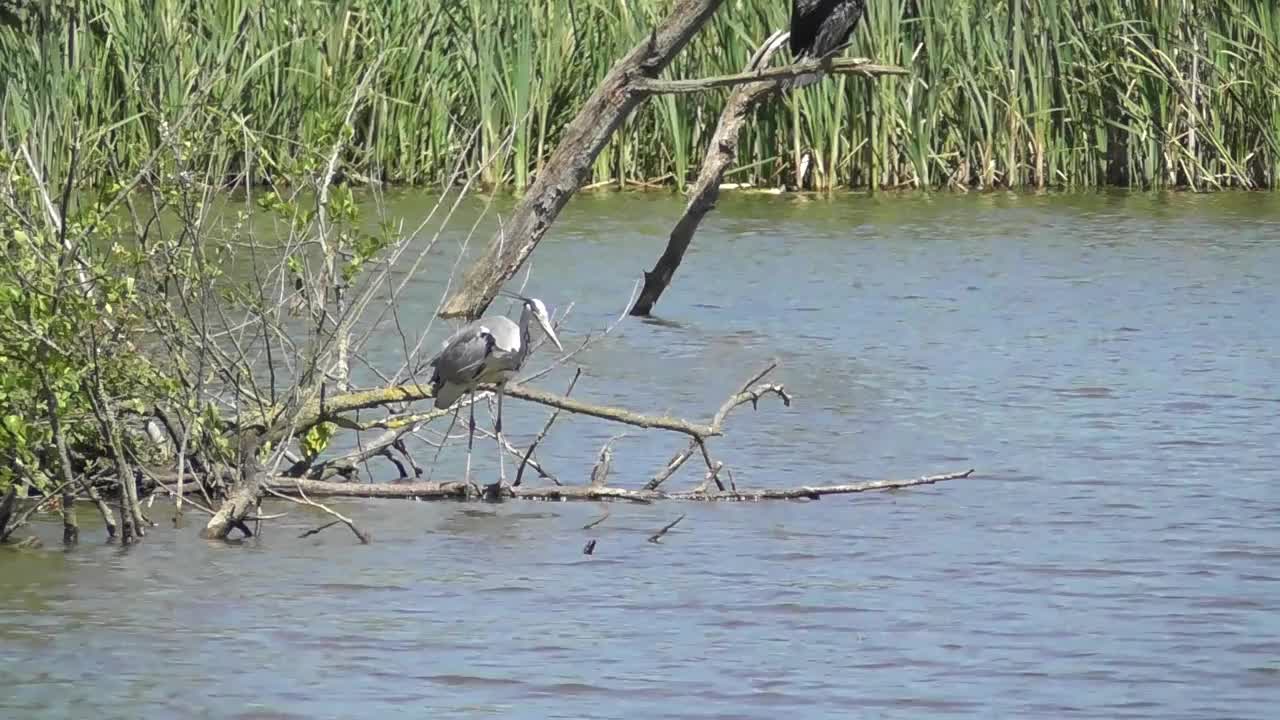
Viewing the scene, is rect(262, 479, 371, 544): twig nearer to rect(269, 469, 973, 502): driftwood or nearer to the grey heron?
rect(269, 469, 973, 502): driftwood

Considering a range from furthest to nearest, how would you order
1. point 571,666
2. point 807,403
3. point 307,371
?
point 807,403 < point 307,371 < point 571,666

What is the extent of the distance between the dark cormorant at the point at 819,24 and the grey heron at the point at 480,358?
4.45 m

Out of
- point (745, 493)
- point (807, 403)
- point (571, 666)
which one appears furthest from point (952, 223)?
point (571, 666)

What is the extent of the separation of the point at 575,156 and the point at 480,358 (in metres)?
1.63

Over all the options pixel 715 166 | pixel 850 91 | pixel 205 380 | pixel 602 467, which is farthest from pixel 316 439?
pixel 850 91

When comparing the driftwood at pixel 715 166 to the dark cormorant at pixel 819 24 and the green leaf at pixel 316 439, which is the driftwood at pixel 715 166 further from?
the green leaf at pixel 316 439

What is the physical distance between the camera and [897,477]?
25.6 ft

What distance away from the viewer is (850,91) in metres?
15.5

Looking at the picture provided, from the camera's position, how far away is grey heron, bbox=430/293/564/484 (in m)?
6.70

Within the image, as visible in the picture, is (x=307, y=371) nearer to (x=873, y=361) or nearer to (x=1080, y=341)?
(x=873, y=361)

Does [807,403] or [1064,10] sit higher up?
[1064,10]

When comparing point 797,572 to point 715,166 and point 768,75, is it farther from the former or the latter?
point 715,166

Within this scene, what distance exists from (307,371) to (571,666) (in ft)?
4.84

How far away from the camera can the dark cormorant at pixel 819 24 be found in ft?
36.2
